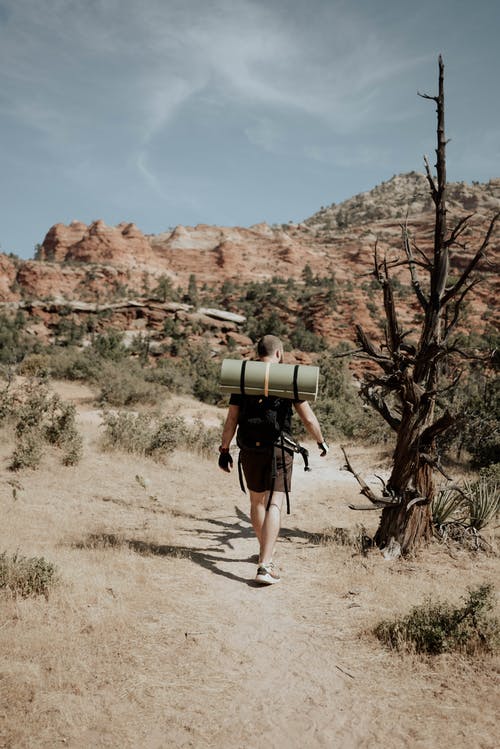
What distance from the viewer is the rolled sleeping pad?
3766 mm

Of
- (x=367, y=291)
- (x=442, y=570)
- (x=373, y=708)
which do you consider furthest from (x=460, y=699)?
(x=367, y=291)

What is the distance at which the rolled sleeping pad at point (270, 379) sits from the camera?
3766 mm

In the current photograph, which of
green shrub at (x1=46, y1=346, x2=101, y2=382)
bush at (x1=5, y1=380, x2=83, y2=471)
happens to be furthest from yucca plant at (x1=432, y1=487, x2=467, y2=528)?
green shrub at (x1=46, y1=346, x2=101, y2=382)

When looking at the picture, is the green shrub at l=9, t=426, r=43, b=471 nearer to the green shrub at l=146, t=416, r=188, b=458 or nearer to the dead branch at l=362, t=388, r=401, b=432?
the green shrub at l=146, t=416, r=188, b=458

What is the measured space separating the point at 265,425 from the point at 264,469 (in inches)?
15.0

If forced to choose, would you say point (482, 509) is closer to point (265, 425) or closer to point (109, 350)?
point (265, 425)

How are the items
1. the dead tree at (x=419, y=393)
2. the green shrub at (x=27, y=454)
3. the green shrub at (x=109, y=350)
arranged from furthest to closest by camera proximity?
1. the green shrub at (x=109, y=350)
2. the green shrub at (x=27, y=454)
3. the dead tree at (x=419, y=393)

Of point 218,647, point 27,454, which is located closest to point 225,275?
point 27,454

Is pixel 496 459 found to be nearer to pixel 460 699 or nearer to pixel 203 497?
pixel 203 497

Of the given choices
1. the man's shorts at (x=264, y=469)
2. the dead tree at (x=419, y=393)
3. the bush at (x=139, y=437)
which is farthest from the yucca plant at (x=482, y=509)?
the bush at (x=139, y=437)

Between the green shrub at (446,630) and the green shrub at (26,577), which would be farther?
the green shrub at (26,577)

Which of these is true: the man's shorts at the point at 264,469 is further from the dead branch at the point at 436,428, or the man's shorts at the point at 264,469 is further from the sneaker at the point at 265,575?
the dead branch at the point at 436,428

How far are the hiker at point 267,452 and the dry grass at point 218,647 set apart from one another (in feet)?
1.53

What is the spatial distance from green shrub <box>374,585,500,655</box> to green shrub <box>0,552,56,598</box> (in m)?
2.26
